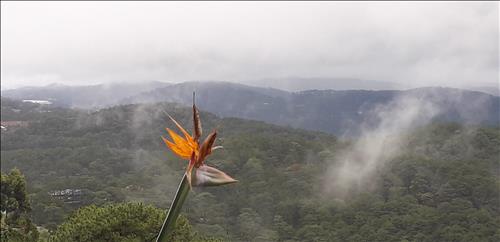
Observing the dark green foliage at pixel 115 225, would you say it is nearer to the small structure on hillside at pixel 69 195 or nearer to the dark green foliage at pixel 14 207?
the dark green foliage at pixel 14 207

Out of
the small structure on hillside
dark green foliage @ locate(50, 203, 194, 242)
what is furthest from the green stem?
the small structure on hillside

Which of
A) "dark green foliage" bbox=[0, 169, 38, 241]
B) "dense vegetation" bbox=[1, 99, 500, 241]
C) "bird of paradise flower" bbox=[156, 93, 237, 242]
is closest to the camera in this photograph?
"bird of paradise flower" bbox=[156, 93, 237, 242]

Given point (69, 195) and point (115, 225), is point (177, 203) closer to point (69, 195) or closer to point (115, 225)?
point (115, 225)

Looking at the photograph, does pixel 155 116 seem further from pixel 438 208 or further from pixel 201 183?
pixel 201 183

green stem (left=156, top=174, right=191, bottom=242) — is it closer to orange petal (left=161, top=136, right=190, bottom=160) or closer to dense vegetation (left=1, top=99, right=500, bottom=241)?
orange petal (left=161, top=136, right=190, bottom=160)

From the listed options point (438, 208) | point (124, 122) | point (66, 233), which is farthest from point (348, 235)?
point (124, 122)

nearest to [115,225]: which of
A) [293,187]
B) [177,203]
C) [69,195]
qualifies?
[177,203]

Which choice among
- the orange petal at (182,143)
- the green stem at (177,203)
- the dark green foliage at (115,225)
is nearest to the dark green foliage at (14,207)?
the dark green foliage at (115,225)

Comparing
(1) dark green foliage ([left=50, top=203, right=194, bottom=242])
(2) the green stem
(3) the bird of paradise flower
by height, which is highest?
(3) the bird of paradise flower
